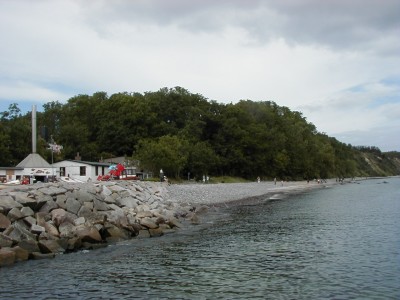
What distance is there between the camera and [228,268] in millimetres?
17188

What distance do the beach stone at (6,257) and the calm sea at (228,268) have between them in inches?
19.4

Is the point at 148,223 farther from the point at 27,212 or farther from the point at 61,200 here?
the point at 27,212

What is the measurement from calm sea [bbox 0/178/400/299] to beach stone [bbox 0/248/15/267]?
1.61ft

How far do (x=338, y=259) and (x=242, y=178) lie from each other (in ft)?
276

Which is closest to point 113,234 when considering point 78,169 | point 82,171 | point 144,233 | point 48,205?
point 144,233

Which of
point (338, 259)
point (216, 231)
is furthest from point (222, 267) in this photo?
point (216, 231)

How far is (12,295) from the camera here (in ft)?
45.4

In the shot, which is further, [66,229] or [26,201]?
[26,201]

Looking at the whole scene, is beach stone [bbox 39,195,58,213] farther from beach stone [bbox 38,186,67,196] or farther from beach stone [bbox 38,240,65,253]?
beach stone [bbox 38,240,65,253]

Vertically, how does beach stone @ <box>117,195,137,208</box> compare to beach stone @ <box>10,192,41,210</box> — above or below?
below

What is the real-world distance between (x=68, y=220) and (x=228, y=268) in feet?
35.4

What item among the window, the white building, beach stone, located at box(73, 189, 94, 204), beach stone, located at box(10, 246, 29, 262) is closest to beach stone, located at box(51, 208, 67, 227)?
beach stone, located at box(73, 189, 94, 204)

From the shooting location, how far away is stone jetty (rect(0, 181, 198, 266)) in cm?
2006

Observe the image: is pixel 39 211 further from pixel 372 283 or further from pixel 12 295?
pixel 372 283
